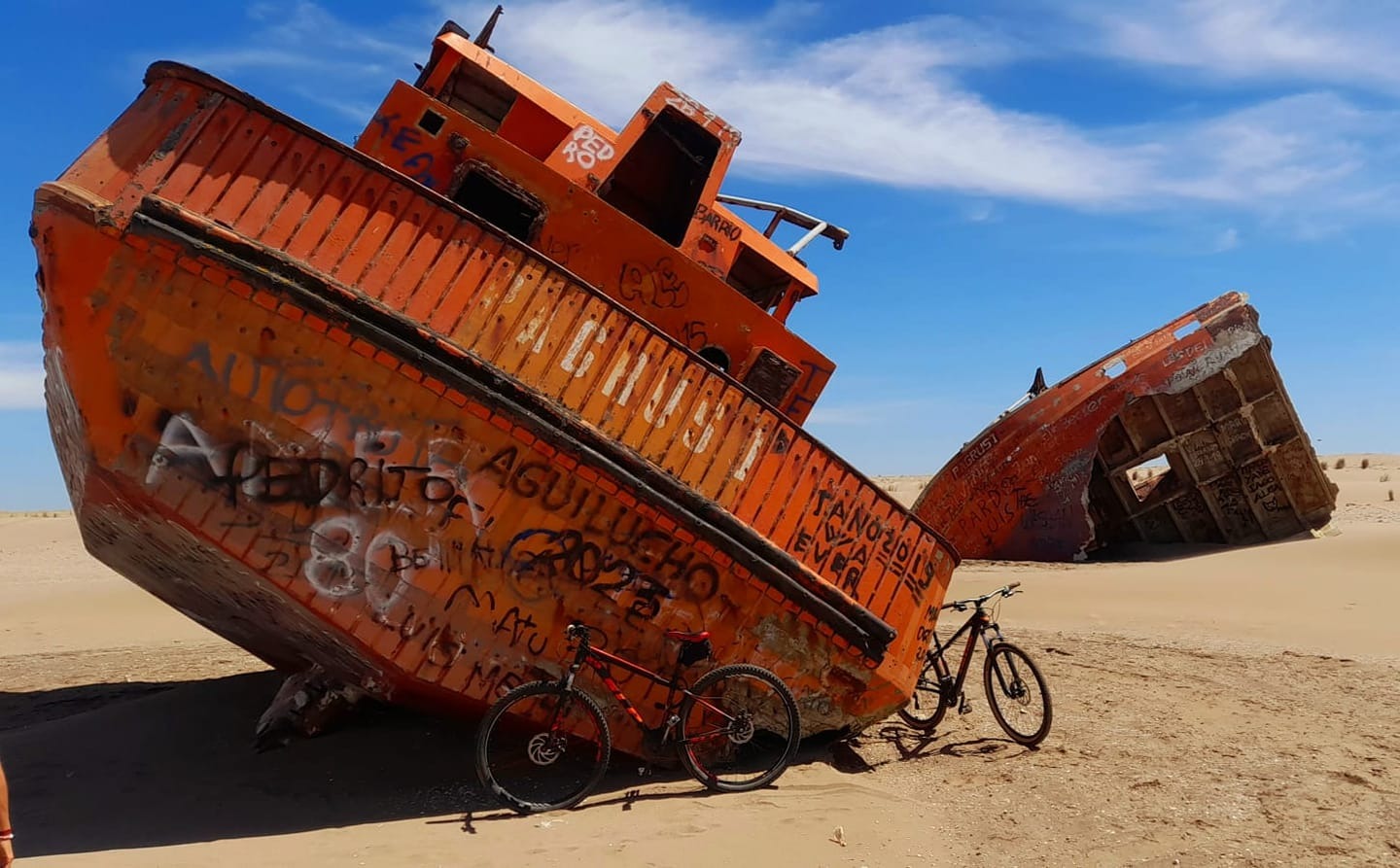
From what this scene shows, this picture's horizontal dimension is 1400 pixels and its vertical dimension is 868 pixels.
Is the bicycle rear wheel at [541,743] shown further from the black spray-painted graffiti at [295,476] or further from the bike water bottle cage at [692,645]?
the black spray-painted graffiti at [295,476]

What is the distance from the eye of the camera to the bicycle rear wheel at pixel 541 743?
4936 millimetres

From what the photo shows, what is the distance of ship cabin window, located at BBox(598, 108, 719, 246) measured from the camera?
6.88 metres

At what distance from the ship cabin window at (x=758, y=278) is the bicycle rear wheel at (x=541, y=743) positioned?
10.9 ft

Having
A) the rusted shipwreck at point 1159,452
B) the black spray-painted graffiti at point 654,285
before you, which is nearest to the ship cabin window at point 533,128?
the black spray-painted graffiti at point 654,285

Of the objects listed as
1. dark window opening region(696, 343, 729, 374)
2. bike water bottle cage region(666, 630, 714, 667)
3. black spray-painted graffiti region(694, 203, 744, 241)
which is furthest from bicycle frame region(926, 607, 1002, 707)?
black spray-painted graffiti region(694, 203, 744, 241)

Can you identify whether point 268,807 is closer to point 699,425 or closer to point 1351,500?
point 699,425

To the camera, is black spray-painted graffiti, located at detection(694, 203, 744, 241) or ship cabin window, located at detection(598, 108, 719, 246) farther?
ship cabin window, located at detection(598, 108, 719, 246)

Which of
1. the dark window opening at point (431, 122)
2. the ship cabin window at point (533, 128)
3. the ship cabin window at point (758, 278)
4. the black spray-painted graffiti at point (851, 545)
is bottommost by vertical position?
the black spray-painted graffiti at point (851, 545)

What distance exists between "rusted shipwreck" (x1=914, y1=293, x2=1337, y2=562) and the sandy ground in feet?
14.8

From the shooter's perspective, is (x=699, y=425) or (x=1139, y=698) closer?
(x=699, y=425)

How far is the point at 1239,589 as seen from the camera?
39.4ft

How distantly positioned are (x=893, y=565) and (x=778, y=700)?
113cm

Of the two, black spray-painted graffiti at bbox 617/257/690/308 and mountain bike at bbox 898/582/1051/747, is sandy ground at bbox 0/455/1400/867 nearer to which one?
mountain bike at bbox 898/582/1051/747

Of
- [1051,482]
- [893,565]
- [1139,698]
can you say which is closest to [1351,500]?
[1051,482]
